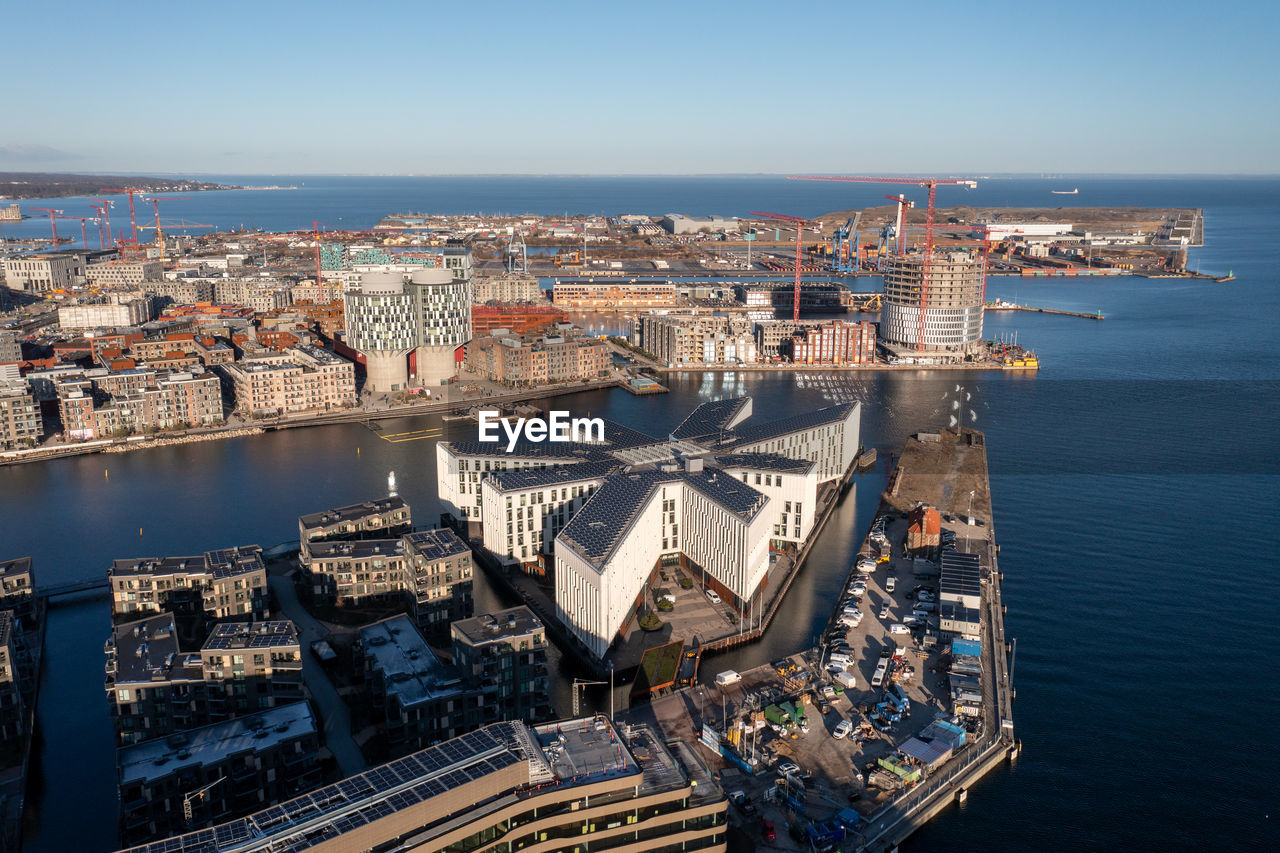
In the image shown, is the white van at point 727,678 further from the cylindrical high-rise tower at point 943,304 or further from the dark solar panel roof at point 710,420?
the cylindrical high-rise tower at point 943,304

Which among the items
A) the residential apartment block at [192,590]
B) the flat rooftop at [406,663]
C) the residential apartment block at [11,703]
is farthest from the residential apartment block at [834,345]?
the residential apartment block at [11,703]

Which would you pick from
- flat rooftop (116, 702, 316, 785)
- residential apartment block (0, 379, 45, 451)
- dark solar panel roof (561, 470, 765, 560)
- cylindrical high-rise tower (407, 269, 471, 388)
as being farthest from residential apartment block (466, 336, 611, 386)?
flat rooftop (116, 702, 316, 785)

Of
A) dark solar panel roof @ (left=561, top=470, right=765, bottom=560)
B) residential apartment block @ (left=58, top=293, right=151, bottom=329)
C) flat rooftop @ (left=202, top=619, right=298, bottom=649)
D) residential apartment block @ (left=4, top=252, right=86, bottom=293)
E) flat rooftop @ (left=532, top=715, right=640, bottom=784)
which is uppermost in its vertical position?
residential apartment block @ (left=4, top=252, right=86, bottom=293)

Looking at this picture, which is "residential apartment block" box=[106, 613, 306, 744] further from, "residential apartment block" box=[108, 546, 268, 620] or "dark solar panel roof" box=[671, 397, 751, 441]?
"dark solar panel roof" box=[671, 397, 751, 441]

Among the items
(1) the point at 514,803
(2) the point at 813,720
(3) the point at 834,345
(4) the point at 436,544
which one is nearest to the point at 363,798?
(1) the point at 514,803

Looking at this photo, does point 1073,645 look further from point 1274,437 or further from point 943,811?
point 1274,437
